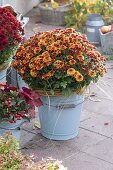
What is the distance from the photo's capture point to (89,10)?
7.82 m

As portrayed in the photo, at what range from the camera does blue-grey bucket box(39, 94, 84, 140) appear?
4039 millimetres

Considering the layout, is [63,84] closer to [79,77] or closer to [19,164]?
[79,77]

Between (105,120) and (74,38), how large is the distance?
1110mm

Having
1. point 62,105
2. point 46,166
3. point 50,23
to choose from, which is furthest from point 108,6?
point 46,166

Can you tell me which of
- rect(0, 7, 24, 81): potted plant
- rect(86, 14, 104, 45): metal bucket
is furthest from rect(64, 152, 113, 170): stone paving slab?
rect(86, 14, 104, 45): metal bucket

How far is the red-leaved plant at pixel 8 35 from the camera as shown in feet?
13.1

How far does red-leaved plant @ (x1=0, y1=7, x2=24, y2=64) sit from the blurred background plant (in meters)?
3.61

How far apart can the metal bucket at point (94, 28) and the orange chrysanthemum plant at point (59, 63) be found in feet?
11.1

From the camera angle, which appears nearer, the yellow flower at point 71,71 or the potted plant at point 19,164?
the potted plant at point 19,164

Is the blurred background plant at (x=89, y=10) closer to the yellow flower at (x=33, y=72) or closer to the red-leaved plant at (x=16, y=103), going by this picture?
the yellow flower at (x=33, y=72)

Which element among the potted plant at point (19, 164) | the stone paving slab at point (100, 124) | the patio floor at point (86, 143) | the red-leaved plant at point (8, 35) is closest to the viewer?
the potted plant at point (19, 164)

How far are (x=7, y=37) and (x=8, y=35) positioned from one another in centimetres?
6

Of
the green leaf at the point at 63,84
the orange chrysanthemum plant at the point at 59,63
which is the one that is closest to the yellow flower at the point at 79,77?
the orange chrysanthemum plant at the point at 59,63

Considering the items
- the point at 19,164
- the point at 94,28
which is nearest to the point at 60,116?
the point at 19,164
